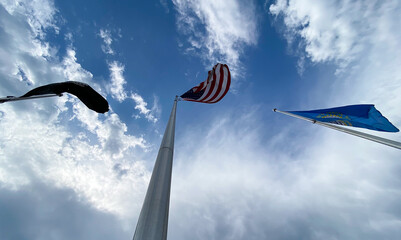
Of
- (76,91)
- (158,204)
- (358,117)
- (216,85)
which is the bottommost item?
(158,204)

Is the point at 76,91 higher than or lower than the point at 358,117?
higher

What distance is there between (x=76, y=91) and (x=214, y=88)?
986 centimetres

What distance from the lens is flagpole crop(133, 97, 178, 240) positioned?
15.7 ft

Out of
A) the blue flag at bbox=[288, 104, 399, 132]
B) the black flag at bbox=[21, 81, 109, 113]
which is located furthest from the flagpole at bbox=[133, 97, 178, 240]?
the blue flag at bbox=[288, 104, 399, 132]

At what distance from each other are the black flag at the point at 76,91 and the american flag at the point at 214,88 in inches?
252

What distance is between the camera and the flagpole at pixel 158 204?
15.7ft

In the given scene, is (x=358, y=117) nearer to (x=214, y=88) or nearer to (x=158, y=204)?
(x=214, y=88)

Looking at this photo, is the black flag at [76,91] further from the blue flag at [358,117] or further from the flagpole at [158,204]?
the blue flag at [358,117]

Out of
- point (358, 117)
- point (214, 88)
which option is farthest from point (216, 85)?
point (358, 117)

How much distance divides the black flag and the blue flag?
14.5 m

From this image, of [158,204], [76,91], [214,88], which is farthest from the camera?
[214,88]

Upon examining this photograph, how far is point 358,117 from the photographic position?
12.4m

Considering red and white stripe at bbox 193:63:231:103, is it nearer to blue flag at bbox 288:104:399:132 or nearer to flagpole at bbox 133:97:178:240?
blue flag at bbox 288:104:399:132

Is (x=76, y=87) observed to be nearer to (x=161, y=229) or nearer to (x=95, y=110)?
(x=95, y=110)
